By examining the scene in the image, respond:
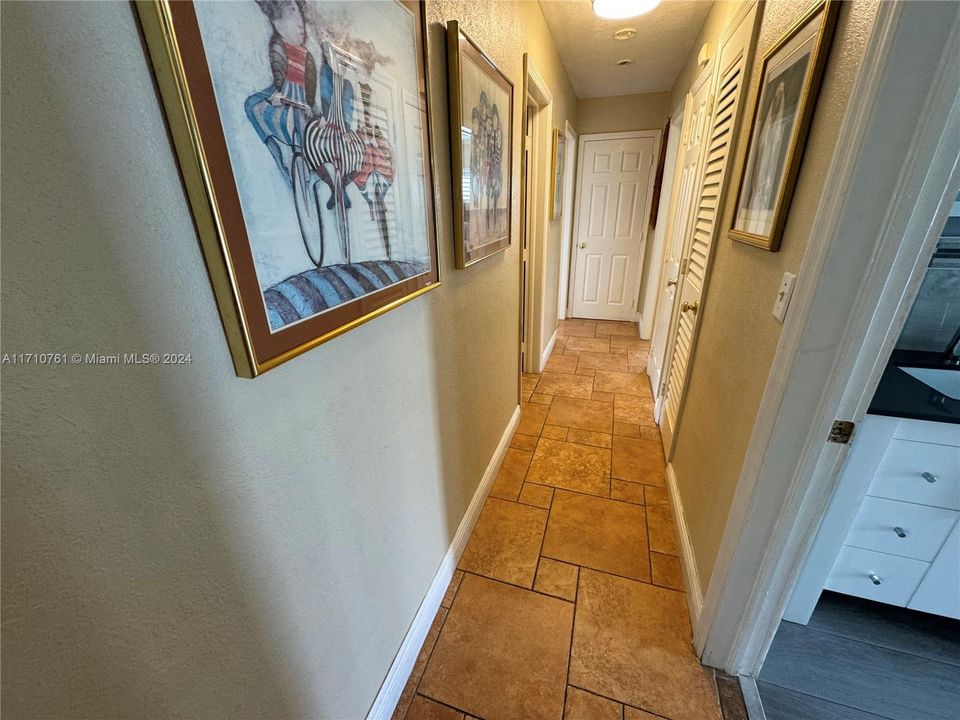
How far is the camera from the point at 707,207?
183 cm

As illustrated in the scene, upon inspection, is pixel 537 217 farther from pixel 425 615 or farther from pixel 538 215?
pixel 425 615

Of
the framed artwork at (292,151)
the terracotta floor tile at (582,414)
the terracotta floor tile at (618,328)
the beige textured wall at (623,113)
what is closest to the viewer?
the framed artwork at (292,151)

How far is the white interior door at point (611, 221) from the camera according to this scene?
155 inches

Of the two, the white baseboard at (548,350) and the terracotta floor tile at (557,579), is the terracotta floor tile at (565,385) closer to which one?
the white baseboard at (548,350)

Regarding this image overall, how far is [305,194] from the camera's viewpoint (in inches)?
25.7

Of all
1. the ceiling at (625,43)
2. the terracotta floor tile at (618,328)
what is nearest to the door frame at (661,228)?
the terracotta floor tile at (618,328)

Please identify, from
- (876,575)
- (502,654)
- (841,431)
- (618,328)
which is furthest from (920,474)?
(618,328)

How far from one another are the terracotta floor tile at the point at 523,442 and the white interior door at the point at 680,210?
2.81ft

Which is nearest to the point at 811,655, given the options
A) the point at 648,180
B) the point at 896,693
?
the point at 896,693

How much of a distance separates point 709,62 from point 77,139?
2.59 m

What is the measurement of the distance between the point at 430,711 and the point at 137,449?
3.92ft

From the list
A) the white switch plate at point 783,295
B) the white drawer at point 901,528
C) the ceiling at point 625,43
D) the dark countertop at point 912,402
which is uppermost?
the ceiling at point 625,43

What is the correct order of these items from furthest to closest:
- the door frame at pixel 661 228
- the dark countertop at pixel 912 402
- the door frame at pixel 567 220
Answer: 1. the door frame at pixel 567 220
2. the door frame at pixel 661 228
3. the dark countertop at pixel 912 402

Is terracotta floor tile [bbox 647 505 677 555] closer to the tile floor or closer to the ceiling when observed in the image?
the tile floor
